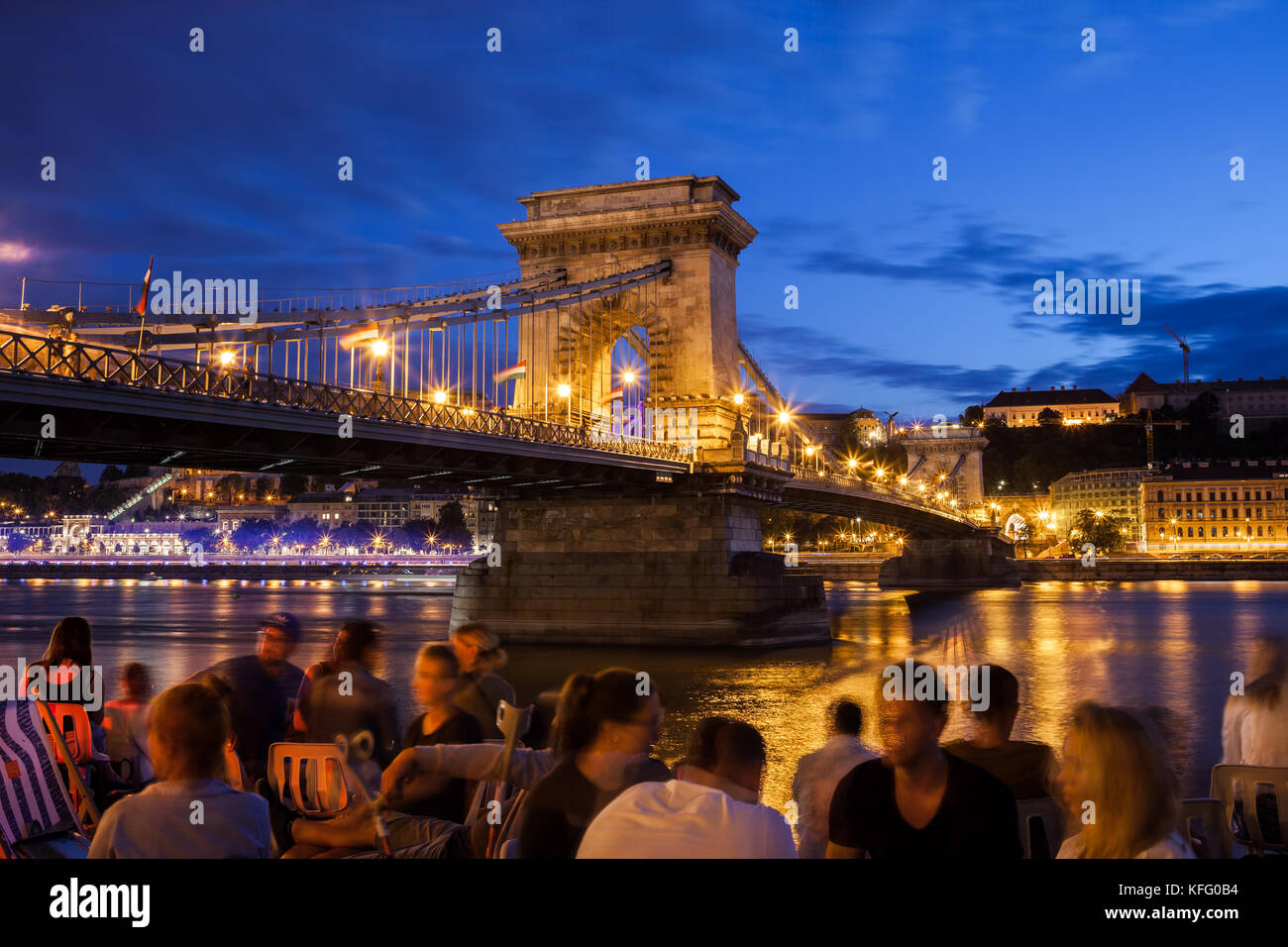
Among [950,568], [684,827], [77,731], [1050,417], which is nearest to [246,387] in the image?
[77,731]

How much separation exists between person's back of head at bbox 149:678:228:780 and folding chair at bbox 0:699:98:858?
1.94 m

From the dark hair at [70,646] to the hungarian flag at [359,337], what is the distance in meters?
22.6

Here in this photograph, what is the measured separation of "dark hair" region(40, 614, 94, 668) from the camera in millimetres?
6777

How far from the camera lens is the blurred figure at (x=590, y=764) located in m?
4.14

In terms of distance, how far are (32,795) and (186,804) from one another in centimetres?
225

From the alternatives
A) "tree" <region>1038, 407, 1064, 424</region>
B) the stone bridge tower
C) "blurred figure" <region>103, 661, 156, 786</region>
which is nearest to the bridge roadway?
the stone bridge tower

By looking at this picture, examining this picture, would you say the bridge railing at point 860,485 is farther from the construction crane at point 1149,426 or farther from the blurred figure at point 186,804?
the construction crane at point 1149,426

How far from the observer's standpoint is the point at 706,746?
14.0ft

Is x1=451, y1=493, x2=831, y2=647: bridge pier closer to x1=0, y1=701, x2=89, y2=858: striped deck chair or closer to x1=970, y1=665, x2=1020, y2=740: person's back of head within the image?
x1=0, y1=701, x2=89, y2=858: striped deck chair

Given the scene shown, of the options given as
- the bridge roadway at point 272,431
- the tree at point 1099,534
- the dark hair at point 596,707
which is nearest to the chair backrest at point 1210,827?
the dark hair at point 596,707

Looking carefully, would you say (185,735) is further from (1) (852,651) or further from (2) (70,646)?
(1) (852,651)

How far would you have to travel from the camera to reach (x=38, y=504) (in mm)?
180375
